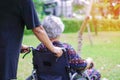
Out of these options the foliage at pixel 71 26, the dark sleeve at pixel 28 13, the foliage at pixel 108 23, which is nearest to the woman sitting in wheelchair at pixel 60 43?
the dark sleeve at pixel 28 13

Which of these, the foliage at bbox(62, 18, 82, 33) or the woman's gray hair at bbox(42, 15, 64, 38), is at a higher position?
the woman's gray hair at bbox(42, 15, 64, 38)

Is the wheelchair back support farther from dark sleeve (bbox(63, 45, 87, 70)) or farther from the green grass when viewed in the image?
the green grass

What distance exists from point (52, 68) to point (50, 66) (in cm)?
2

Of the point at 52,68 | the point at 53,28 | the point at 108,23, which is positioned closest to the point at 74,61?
the point at 52,68

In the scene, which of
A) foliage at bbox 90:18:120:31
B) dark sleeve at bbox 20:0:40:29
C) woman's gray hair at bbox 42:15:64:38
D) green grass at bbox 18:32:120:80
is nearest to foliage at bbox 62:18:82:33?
foliage at bbox 90:18:120:31

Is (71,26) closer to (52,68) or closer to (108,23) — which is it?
(108,23)

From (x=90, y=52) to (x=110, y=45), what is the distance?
170cm

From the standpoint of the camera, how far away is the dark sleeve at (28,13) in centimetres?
289

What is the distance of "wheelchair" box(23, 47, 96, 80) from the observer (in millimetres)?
3402

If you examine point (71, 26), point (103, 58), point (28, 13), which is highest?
point (28, 13)

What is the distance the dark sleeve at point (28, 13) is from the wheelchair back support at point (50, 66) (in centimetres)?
52

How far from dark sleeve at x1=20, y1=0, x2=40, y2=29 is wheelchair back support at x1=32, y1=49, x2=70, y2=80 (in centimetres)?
52

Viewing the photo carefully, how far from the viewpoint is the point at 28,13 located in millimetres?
2895

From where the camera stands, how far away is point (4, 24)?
296cm
